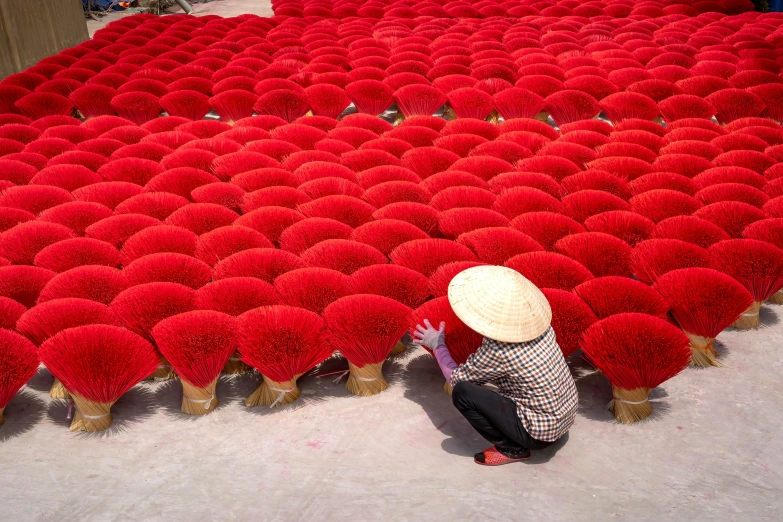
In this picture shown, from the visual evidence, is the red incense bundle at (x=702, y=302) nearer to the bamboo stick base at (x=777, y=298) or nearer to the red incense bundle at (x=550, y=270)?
the red incense bundle at (x=550, y=270)

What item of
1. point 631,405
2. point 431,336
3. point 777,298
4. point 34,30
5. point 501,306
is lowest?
point 777,298

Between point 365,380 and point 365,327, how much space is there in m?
0.23

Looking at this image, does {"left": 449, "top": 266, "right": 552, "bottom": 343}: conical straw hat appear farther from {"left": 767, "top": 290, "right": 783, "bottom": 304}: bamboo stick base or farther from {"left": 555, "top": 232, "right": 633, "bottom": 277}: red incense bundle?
{"left": 767, "top": 290, "right": 783, "bottom": 304}: bamboo stick base

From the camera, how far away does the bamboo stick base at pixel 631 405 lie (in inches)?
96.4

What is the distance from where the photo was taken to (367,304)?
2.55 metres

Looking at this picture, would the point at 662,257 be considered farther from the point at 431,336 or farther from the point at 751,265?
the point at 431,336

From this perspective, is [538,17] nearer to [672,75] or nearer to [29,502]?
[672,75]

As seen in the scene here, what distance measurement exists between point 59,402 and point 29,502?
0.54 metres

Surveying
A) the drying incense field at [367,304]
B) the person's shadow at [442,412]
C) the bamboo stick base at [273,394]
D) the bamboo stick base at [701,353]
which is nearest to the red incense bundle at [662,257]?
the drying incense field at [367,304]

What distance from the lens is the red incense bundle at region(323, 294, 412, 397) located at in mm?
2512

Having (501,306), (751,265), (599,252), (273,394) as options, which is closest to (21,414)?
(273,394)

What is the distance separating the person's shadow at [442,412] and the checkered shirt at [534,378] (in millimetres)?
174

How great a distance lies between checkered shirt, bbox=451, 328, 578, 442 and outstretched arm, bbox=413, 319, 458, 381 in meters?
0.17

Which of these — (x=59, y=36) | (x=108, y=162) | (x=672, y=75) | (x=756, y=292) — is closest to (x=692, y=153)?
(x=756, y=292)
